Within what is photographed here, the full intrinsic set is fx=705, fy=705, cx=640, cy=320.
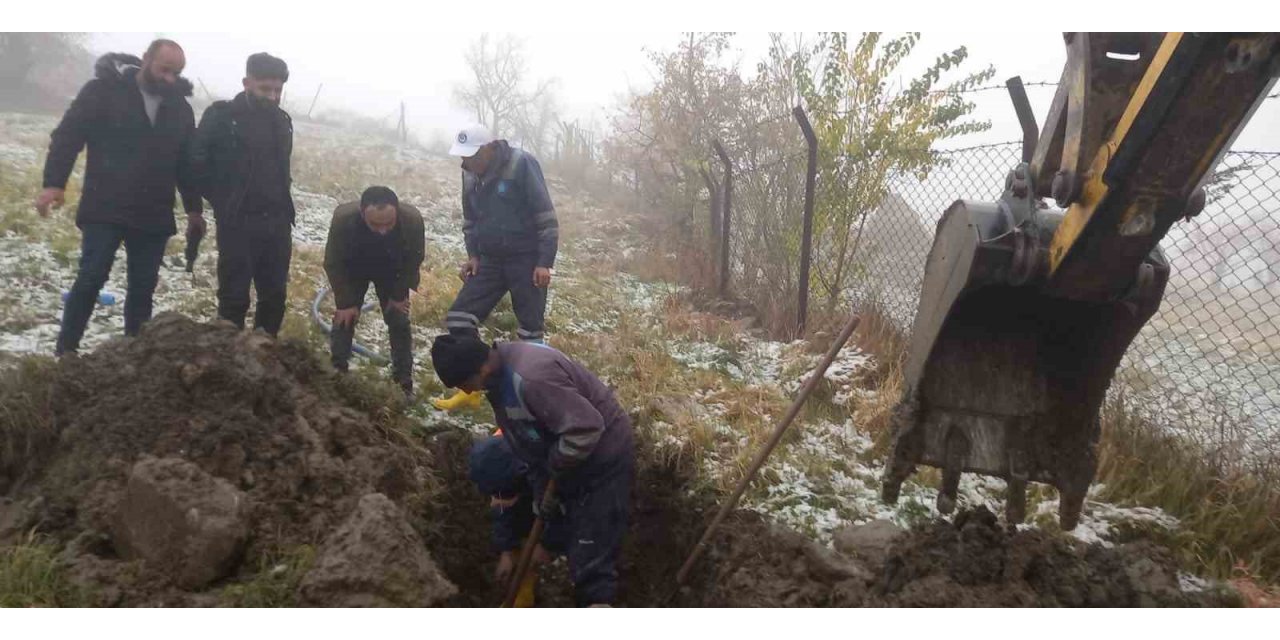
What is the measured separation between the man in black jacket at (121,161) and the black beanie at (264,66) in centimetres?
28

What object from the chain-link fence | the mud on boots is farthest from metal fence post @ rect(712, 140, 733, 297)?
the mud on boots

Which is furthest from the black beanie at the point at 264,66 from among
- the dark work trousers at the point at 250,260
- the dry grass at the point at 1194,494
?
the dry grass at the point at 1194,494

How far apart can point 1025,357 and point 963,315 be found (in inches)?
10.0

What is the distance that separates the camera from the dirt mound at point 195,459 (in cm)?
247

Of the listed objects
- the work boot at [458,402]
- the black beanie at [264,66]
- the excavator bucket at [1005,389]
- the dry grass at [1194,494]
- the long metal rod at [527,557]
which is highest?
the black beanie at [264,66]

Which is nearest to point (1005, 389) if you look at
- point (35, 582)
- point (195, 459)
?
point (195, 459)

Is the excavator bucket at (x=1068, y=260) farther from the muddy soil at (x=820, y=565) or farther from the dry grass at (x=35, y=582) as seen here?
the dry grass at (x=35, y=582)

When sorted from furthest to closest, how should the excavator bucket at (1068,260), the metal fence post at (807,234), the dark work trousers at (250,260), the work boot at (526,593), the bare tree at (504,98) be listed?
1. the bare tree at (504,98)
2. the metal fence post at (807,234)
3. the dark work trousers at (250,260)
4. the work boot at (526,593)
5. the excavator bucket at (1068,260)

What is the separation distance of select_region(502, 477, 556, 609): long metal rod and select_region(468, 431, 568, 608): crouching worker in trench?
34 mm

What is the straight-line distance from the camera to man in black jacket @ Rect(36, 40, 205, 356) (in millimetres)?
3220

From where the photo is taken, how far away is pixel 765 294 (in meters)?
6.79

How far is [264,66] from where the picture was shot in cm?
356

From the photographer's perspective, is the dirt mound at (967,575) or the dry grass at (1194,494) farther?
the dry grass at (1194,494)
